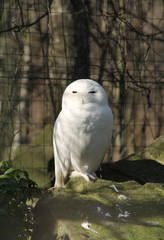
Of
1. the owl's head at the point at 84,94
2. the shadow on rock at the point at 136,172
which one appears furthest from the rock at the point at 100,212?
the owl's head at the point at 84,94

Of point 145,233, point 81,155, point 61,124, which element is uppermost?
point 61,124

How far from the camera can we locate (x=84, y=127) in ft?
9.52

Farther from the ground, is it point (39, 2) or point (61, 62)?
point (39, 2)

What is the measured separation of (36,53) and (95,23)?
32.0 inches

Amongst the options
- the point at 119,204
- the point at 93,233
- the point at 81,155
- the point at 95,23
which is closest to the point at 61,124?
the point at 81,155

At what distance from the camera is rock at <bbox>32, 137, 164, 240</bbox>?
91.0 inches

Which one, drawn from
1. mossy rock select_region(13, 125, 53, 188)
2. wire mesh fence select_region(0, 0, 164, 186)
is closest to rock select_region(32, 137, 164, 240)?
mossy rock select_region(13, 125, 53, 188)

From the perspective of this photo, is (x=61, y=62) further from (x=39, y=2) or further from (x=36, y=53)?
(x=39, y=2)

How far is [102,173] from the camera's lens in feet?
11.9

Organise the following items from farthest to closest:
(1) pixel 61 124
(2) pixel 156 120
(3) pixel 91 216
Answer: (2) pixel 156 120 → (1) pixel 61 124 → (3) pixel 91 216

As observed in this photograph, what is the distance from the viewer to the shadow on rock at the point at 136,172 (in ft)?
11.4

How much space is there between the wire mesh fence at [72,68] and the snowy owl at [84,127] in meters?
1.44

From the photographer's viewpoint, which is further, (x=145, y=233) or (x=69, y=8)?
(x=69, y=8)

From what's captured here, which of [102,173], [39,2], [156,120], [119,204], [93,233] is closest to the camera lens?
[93,233]
